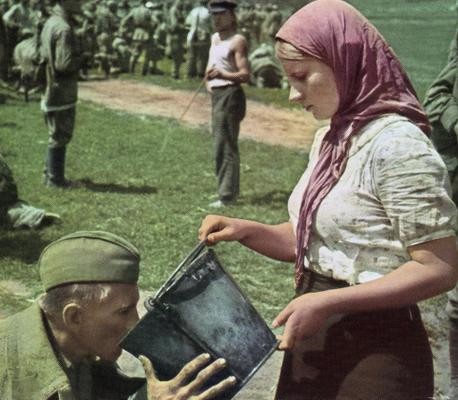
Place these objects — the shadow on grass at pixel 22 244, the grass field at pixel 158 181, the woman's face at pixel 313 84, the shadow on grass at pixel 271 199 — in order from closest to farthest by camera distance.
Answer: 1. the woman's face at pixel 313 84
2. the grass field at pixel 158 181
3. the shadow on grass at pixel 22 244
4. the shadow on grass at pixel 271 199

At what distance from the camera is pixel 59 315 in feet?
8.02

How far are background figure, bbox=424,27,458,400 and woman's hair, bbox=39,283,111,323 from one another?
6.88 feet

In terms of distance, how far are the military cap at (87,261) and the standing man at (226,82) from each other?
5528 mm

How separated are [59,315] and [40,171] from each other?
25.6ft

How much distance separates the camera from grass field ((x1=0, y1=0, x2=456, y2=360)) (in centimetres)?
648

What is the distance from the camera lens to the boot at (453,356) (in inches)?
161

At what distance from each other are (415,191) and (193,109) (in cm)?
1425

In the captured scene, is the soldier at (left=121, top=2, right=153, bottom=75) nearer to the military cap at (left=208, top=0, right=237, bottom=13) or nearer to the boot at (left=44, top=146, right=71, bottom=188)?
the boot at (left=44, top=146, right=71, bottom=188)

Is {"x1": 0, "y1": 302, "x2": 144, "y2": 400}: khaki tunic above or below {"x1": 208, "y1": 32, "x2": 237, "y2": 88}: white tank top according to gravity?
above

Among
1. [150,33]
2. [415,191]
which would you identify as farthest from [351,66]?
[150,33]

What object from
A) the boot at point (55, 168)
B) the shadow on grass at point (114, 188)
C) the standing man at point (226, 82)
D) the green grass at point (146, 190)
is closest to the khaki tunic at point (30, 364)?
the green grass at point (146, 190)

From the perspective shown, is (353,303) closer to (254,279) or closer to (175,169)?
(254,279)

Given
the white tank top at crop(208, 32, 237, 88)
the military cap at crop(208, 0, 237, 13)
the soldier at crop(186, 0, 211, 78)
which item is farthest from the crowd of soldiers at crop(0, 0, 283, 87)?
the military cap at crop(208, 0, 237, 13)

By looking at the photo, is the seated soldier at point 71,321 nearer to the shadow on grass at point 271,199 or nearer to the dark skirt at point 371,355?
the dark skirt at point 371,355
